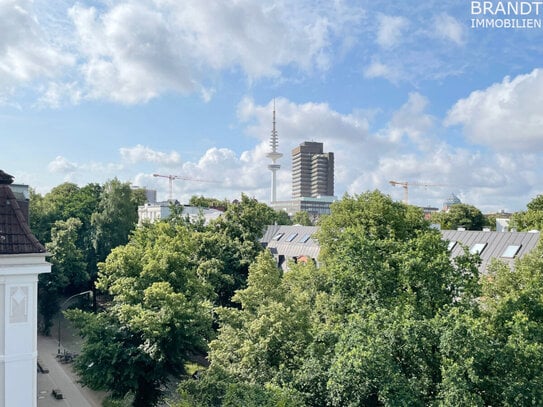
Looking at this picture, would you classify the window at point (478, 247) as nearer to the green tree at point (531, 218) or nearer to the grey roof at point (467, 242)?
the grey roof at point (467, 242)

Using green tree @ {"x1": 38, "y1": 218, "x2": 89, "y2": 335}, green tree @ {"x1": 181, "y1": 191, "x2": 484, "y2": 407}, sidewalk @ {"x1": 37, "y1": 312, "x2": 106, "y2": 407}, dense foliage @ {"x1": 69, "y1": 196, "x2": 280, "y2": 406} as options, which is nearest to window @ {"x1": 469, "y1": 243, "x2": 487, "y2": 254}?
green tree @ {"x1": 181, "y1": 191, "x2": 484, "y2": 407}

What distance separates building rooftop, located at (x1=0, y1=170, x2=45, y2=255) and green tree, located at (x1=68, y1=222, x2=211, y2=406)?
12767mm

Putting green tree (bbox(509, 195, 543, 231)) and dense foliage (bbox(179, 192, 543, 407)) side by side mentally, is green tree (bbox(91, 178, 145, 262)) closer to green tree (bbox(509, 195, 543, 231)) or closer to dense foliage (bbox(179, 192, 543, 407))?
dense foliage (bbox(179, 192, 543, 407))

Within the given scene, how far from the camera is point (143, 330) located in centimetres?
2420

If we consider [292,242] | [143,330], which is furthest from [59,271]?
[143,330]

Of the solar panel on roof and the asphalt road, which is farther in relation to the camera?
the solar panel on roof

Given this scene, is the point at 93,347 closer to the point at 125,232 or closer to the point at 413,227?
the point at 413,227

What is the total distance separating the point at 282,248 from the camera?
49625mm

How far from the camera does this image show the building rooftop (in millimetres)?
11664

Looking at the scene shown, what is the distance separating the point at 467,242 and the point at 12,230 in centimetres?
3613

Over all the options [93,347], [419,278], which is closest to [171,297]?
[93,347]

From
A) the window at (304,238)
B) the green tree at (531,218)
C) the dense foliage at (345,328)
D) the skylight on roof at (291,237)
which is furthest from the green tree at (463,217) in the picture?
the dense foliage at (345,328)

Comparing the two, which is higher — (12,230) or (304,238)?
(12,230)

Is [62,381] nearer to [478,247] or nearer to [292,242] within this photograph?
[292,242]
